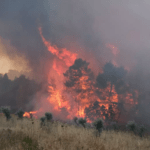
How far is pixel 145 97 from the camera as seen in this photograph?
1564 inches

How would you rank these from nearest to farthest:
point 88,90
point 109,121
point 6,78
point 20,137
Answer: point 20,137 → point 109,121 → point 88,90 → point 6,78

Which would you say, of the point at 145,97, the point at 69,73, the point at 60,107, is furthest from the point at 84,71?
the point at 145,97

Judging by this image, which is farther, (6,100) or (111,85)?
(6,100)

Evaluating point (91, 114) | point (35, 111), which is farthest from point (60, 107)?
point (91, 114)

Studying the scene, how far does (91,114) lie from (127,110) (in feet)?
27.7

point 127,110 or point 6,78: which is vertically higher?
point 6,78

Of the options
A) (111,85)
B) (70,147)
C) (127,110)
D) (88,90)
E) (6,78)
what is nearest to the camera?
(70,147)

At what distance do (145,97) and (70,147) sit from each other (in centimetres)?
3496

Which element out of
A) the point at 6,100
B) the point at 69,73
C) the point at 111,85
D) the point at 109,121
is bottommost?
the point at 109,121

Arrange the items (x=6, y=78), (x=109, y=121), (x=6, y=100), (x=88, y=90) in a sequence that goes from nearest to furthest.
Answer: (x=109, y=121)
(x=88, y=90)
(x=6, y=100)
(x=6, y=78)

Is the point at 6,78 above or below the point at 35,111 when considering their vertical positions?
above

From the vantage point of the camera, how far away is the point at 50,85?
60.0m

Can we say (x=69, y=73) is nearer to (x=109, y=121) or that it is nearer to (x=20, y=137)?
(x=109, y=121)

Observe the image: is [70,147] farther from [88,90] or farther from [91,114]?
[88,90]
